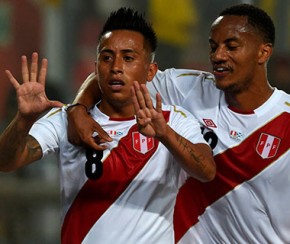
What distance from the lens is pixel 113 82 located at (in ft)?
12.3

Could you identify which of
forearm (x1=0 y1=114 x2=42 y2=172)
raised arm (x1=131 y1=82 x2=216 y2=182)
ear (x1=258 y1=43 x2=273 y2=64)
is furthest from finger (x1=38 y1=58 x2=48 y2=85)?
ear (x1=258 y1=43 x2=273 y2=64)

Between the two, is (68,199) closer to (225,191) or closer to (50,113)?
(50,113)

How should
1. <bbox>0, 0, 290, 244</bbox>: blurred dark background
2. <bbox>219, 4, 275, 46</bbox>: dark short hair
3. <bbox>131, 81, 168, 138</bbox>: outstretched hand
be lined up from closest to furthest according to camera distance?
1. <bbox>131, 81, 168, 138</bbox>: outstretched hand
2. <bbox>219, 4, 275, 46</bbox>: dark short hair
3. <bbox>0, 0, 290, 244</bbox>: blurred dark background

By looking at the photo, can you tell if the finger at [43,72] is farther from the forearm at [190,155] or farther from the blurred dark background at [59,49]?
the blurred dark background at [59,49]

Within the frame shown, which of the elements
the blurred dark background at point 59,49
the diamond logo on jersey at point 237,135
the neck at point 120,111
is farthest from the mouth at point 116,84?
the blurred dark background at point 59,49

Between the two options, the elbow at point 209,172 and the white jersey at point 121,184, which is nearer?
the elbow at point 209,172

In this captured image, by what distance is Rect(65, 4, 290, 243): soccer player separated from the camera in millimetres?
4008

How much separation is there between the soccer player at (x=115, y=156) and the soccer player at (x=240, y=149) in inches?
8.7

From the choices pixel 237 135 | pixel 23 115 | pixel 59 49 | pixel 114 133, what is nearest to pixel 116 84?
pixel 114 133

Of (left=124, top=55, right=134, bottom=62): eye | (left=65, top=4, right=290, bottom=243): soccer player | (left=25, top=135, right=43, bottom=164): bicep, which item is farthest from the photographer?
(left=65, top=4, right=290, bottom=243): soccer player

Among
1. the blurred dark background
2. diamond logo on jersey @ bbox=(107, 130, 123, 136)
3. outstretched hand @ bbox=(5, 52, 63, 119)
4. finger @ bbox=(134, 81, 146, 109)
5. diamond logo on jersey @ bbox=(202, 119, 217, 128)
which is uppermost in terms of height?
finger @ bbox=(134, 81, 146, 109)

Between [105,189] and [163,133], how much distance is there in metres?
0.43

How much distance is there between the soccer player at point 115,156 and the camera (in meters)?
3.61

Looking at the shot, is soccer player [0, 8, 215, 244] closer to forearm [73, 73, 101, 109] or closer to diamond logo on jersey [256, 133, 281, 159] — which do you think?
forearm [73, 73, 101, 109]
